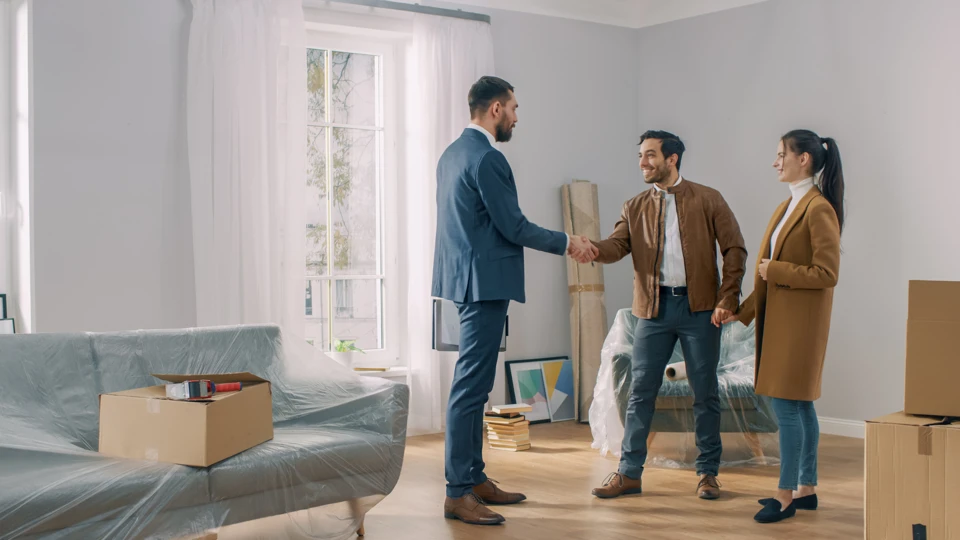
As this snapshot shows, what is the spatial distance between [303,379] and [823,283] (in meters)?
1.79

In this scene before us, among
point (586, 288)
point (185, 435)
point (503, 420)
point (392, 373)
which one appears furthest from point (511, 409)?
point (185, 435)

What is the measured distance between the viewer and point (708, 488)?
3.62 meters

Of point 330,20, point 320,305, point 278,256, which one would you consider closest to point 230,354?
point 278,256

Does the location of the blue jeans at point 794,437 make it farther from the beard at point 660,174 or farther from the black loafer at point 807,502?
the beard at point 660,174

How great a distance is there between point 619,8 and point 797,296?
3.33 metres

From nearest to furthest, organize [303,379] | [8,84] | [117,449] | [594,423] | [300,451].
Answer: [117,449] < [300,451] < [303,379] < [8,84] < [594,423]

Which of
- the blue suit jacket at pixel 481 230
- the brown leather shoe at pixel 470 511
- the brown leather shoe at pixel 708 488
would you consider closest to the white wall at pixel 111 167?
the blue suit jacket at pixel 481 230

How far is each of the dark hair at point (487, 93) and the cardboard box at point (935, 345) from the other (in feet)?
5.48

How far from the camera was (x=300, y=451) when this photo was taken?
9.25ft

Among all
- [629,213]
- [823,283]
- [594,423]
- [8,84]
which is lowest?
[594,423]

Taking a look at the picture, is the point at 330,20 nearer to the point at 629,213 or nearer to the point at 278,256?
the point at 278,256

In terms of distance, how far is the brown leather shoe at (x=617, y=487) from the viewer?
3629mm

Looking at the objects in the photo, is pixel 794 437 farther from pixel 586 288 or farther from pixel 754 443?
pixel 586 288

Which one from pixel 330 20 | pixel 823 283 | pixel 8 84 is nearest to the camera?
pixel 823 283
